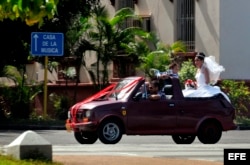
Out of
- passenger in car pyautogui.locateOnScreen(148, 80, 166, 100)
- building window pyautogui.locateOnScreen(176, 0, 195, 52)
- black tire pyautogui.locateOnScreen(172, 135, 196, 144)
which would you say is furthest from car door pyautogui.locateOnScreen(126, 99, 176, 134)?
building window pyautogui.locateOnScreen(176, 0, 195, 52)

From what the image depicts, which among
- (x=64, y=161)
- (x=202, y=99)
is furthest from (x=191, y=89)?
(x=64, y=161)

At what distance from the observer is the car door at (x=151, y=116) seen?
19.6m

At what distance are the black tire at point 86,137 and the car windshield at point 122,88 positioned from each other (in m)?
1.03

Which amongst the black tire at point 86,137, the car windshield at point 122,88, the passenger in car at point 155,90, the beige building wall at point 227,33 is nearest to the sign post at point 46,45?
the beige building wall at point 227,33

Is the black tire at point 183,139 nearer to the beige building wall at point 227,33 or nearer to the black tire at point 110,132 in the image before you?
the black tire at point 110,132

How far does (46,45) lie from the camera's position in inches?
1232

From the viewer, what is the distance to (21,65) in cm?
3784

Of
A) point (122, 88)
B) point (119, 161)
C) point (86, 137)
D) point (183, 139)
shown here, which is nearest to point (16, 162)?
point (119, 161)

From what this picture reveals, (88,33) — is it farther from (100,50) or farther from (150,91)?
(150,91)

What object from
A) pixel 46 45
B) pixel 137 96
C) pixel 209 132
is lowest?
pixel 209 132

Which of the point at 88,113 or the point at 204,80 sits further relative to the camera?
the point at 204,80

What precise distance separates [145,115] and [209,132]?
1.69m

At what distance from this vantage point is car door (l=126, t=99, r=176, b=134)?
19.6 metres

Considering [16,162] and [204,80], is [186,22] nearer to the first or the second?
[204,80]
